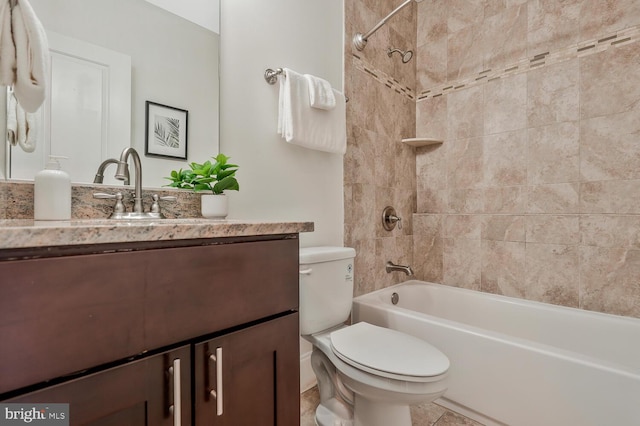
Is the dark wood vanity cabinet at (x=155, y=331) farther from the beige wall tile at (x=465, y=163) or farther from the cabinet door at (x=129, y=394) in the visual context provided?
the beige wall tile at (x=465, y=163)

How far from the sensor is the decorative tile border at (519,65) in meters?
1.64

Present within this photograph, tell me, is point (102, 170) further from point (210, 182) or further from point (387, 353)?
point (387, 353)

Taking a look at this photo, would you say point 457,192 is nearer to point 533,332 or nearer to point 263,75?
point 533,332

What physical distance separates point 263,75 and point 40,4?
800 millimetres

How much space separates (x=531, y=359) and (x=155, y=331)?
1386 millimetres

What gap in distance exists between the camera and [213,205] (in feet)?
3.86

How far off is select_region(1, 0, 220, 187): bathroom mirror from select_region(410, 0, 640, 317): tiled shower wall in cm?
172

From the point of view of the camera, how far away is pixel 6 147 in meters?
0.88

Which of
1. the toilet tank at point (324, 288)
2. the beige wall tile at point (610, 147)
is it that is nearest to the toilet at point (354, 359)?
the toilet tank at point (324, 288)

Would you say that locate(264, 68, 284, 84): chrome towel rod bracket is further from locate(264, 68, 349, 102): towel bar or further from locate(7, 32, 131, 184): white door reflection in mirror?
locate(7, 32, 131, 184): white door reflection in mirror

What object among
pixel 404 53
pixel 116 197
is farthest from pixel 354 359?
pixel 404 53

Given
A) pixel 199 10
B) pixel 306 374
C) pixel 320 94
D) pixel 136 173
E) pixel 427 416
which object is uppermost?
pixel 199 10

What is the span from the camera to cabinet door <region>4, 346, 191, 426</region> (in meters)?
0.50
